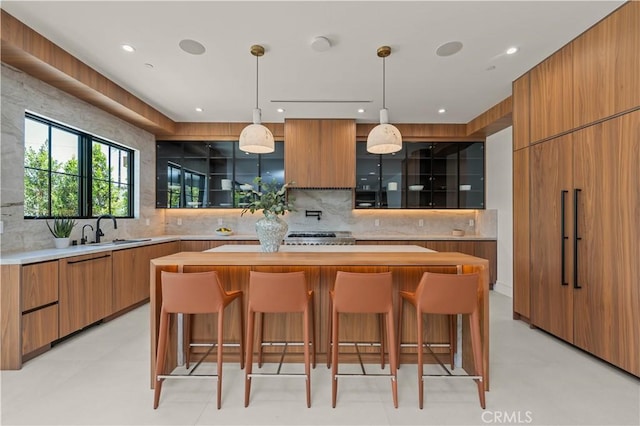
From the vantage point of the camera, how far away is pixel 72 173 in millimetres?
3588

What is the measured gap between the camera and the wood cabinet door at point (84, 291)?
2.81 metres

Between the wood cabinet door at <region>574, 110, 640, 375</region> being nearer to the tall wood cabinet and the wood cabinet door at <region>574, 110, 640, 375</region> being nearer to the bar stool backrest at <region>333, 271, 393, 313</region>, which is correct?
the tall wood cabinet

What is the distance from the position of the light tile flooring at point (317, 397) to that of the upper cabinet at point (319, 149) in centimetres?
311

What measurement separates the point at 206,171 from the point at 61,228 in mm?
2358

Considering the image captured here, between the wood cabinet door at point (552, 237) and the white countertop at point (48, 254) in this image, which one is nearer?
the white countertop at point (48, 254)

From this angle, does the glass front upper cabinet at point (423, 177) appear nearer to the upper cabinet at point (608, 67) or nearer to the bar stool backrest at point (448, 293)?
the upper cabinet at point (608, 67)

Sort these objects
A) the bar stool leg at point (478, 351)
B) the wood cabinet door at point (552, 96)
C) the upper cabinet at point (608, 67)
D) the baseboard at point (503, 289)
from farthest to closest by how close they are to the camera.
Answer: the baseboard at point (503, 289), the wood cabinet door at point (552, 96), the upper cabinet at point (608, 67), the bar stool leg at point (478, 351)

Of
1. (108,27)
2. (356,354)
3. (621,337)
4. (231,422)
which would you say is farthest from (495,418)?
(108,27)

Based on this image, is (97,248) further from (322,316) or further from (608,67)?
(608,67)

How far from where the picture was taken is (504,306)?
4.09 m

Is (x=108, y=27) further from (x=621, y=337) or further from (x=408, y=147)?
(x=621, y=337)

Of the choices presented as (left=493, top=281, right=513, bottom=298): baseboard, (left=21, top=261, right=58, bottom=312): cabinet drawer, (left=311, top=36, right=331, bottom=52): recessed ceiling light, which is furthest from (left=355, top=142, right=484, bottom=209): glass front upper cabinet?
(left=21, top=261, right=58, bottom=312): cabinet drawer

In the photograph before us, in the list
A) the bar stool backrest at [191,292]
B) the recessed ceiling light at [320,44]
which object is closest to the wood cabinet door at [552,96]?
the recessed ceiling light at [320,44]

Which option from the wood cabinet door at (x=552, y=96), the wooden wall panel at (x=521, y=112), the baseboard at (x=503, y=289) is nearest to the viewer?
the wood cabinet door at (x=552, y=96)
